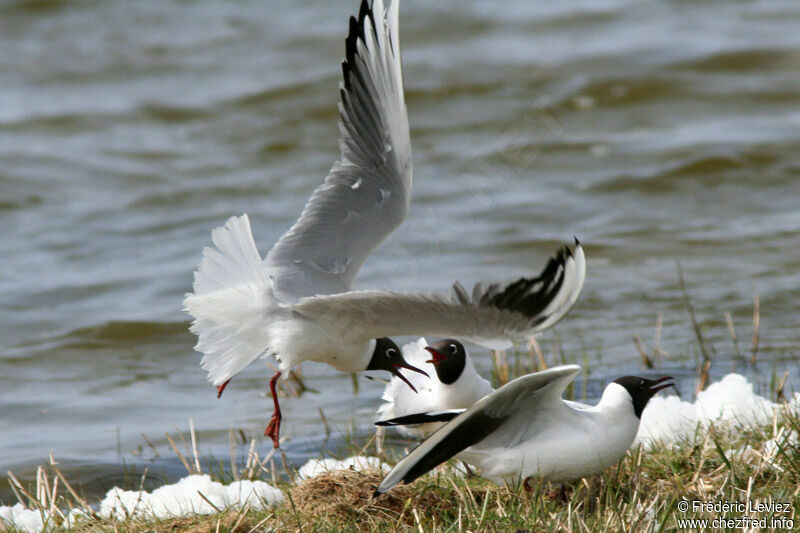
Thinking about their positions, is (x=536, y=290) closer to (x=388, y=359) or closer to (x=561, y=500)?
(x=561, y=500)

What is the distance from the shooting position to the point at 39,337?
28.1 ft

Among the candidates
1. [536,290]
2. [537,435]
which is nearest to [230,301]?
[537,435]

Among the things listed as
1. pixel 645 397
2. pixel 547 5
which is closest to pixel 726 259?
pixel 645 397

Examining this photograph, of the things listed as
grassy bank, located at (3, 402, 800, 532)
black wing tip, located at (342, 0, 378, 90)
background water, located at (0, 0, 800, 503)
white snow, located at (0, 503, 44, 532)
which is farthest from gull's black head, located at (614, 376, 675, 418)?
white snow, located at (0, 503, 44, 532)

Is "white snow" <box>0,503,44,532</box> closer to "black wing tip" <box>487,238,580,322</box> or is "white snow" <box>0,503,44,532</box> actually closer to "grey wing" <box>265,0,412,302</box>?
"grey wing" <box>265,0,412,302</box>

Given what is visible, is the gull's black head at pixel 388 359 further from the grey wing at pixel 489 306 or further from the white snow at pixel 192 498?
the grey wing at pixel 489 306

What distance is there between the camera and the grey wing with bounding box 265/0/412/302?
15.9 feet

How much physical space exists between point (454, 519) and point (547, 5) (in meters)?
15.2

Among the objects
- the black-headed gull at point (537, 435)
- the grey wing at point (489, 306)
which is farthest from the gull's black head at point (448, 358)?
the grey wing at point (489, 306)

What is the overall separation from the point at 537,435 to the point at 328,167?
31.8ft

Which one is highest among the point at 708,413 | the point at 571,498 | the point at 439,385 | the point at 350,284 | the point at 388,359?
the point at 350,284

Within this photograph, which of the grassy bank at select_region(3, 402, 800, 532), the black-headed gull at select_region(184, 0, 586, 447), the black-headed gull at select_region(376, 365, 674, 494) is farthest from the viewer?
the black-headed gull at select_region(376, 365, 674, 494)

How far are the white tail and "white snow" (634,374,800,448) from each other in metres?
1.65

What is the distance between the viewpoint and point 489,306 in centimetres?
324
